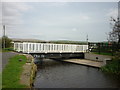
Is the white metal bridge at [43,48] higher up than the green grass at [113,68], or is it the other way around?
the white metal bridge at [43,48]

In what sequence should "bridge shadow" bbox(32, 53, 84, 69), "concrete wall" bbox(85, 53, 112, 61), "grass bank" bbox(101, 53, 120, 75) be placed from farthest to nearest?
"bridge shadow" bbox(32, 53, 84, 69) < "concrete wall" bbox(85, 53, 112, 61) < "grass bank" bbox(101, 53, 120, 75)

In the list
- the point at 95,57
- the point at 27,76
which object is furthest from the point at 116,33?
the point at 27,76

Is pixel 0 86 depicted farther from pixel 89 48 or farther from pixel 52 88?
pixel 89 48

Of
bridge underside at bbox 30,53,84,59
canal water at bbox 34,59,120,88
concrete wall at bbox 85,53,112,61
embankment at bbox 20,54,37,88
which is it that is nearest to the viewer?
embankment at bbox 20,54,37,88

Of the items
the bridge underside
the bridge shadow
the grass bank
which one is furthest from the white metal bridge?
the grass bank

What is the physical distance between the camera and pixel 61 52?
2767 cm

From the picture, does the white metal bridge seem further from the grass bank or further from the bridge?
the grass bank

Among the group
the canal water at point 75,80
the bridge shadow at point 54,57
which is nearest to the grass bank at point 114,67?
the canal water at point 75,80

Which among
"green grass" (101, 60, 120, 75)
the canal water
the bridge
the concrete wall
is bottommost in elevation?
the canal water

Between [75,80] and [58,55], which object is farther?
[58,55]

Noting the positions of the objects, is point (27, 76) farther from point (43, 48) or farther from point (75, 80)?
point (43, 48)

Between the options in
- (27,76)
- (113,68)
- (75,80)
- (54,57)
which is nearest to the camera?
(27,76)

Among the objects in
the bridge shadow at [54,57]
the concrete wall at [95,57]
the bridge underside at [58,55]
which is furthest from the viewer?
the bridge underside at [58,55]

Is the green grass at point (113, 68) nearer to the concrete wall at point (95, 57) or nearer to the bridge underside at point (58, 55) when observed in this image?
the concrete wall at point (95, 57)
